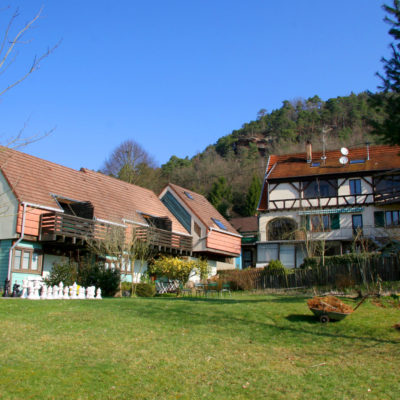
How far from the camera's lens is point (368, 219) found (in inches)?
1459

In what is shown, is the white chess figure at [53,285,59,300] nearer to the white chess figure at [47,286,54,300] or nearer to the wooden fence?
the white chess figure at [47,286,54,300]

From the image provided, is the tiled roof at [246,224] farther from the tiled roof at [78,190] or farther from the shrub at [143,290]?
the shrub at [143,290]

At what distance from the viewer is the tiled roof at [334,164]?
3828 cm

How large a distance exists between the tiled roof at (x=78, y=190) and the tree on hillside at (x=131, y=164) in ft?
54.3

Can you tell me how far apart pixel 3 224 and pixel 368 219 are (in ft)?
88.5

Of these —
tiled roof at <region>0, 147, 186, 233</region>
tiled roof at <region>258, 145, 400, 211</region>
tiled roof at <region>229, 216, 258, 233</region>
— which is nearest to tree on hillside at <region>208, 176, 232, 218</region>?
tiled roof at <region>229, 216, 258, 233</region>

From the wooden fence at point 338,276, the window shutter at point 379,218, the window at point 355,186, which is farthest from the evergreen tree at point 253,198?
the wooden fence at point 338,276

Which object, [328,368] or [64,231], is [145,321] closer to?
[328,368]

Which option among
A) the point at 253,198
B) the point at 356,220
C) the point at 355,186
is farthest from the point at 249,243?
the point at 355,186

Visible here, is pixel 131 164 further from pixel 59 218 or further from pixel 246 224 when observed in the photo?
pixel 59 218

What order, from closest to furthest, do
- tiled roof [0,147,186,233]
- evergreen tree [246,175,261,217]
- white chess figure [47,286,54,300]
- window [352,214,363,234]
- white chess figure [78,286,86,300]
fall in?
white chess figure [47,286,54,300] < white chess figure [78,286,86,300] < tiled roof [0,147,186,233] < window [352,214,363,234] < evergreen tree [246,175,261,217]

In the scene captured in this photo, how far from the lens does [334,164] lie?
1570 inches

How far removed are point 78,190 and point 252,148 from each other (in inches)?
2100

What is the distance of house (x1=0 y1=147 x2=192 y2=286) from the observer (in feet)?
77.9
